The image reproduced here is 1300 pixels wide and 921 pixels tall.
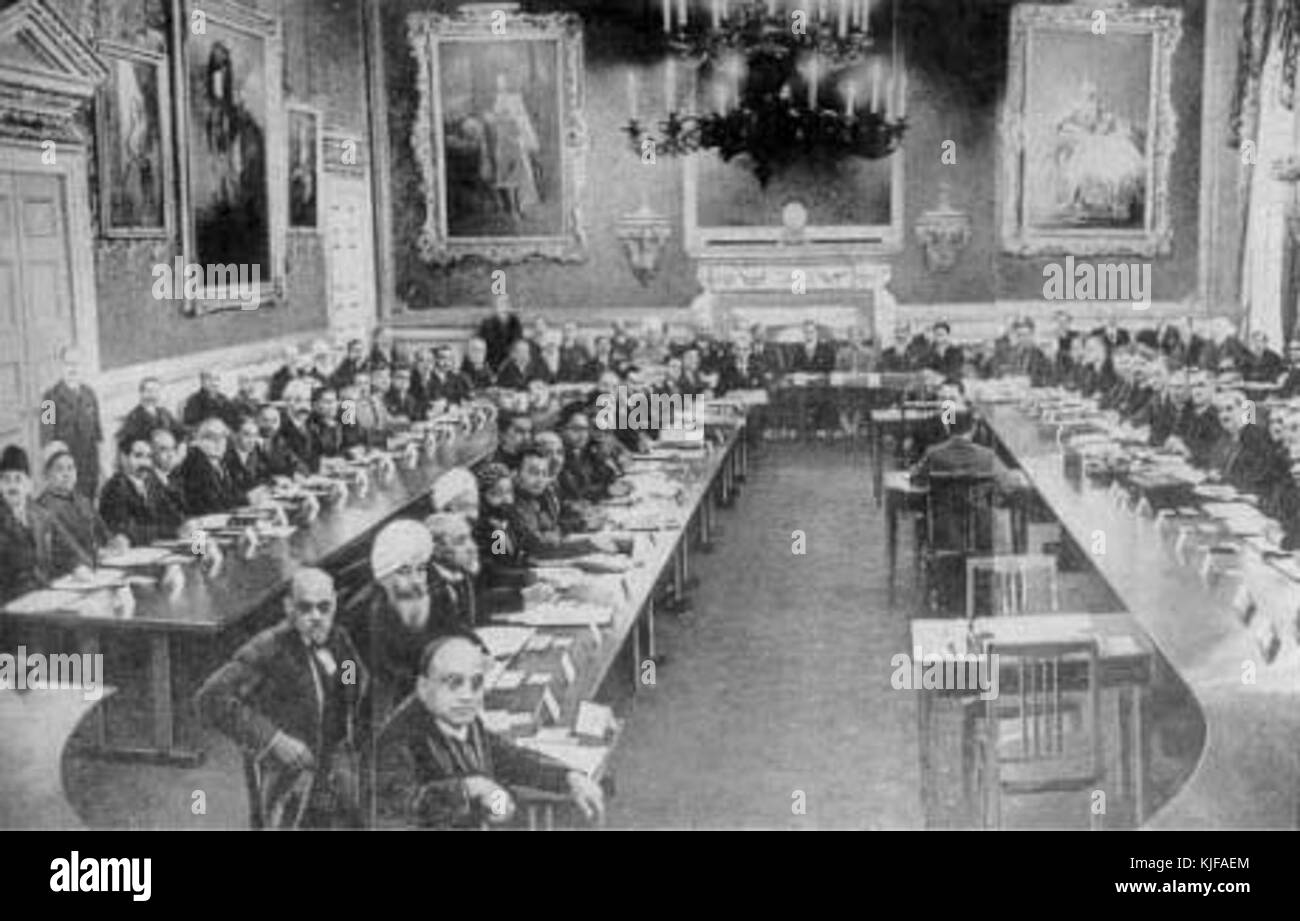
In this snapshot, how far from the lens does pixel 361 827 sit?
19.3 ft

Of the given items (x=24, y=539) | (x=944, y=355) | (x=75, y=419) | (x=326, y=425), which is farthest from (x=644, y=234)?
(x=24, y=539)

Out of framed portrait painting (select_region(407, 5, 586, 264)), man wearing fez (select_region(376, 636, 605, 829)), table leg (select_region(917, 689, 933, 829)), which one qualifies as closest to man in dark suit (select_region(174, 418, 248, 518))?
framed portrait painting (select_region(407, 5, 586, 264))

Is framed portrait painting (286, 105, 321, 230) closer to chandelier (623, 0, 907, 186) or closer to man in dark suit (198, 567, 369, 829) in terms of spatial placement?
chandelier (623, 0, 907, 186)

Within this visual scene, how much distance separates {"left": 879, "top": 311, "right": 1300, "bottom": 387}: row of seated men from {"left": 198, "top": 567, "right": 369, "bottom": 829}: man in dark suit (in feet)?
11.6

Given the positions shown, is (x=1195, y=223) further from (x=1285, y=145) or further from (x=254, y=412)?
(x=254, y=412)

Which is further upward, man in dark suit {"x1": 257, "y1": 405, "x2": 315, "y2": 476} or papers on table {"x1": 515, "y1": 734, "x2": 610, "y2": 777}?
man in dark suit {"x1": 257, "y1": 405, "x2": 315, "y2": 476}

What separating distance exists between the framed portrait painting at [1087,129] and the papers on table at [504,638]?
3198mm

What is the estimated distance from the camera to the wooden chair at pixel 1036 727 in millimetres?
5785

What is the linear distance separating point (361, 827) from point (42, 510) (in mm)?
2007

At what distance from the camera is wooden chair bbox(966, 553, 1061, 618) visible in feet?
22.3

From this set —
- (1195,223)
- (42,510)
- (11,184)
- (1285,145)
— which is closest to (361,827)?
(42,510)

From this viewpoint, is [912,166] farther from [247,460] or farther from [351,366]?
[247,460]

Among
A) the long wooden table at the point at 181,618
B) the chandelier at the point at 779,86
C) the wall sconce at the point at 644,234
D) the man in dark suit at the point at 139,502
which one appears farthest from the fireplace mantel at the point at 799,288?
the man in dark suit at the point at 139,502

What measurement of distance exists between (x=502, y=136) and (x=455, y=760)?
357 cm
